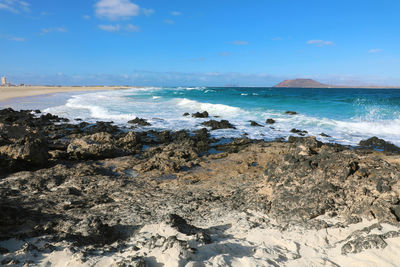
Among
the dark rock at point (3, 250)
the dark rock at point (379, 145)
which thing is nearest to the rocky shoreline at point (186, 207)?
the dark rock at point (3, 250)

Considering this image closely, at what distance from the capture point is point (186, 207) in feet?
15.5

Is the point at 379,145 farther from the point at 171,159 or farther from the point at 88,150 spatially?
the point at 88,150

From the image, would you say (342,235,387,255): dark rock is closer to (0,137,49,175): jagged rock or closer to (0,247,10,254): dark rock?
(0,247,10,254): dark rock

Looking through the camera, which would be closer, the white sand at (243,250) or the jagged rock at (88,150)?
the white sand at (243,250)

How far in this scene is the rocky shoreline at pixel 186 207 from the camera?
3037 millimetres

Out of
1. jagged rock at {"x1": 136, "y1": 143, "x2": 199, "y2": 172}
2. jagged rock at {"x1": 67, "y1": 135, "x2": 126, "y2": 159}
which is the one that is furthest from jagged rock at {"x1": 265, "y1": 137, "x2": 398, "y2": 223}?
jagged rock at {"x1": 67, "y1": 135, "x2": 126, "y2": 159}

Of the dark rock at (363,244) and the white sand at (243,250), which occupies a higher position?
the dark rock at (363,244)

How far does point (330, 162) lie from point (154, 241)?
3290 millimetres

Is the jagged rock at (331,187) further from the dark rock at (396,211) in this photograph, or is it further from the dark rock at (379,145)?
the dark rock at (379,145)

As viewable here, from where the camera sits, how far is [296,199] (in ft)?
14.3

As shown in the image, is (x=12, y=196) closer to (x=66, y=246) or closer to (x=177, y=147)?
(x=66, y=246)

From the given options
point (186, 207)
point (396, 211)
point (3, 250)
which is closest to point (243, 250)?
point (186, 207)

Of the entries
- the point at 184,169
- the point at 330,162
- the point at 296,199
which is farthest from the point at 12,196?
the point at 330,162

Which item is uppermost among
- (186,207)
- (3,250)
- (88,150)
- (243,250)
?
(88,150)
